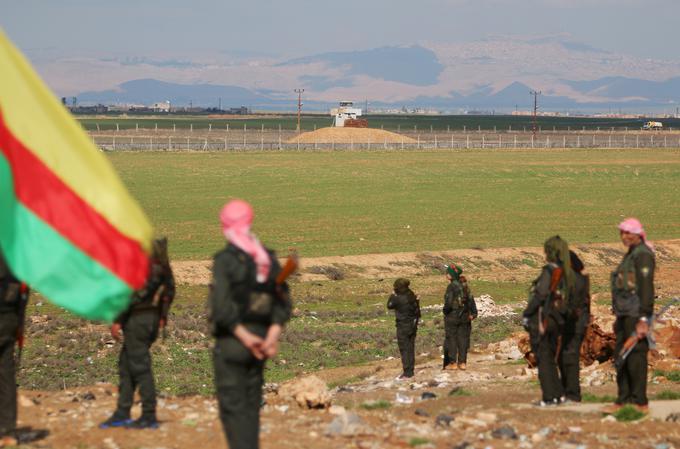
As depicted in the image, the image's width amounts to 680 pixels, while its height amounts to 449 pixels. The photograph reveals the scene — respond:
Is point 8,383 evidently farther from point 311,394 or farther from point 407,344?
point 407,344

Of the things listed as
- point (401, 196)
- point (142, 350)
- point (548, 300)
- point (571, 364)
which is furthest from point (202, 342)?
point (401, 196)

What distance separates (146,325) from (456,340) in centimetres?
822

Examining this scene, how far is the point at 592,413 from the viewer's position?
45.8 feet

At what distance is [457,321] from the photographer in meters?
19.7

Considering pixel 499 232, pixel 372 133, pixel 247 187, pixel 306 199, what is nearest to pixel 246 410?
pixel 499 232

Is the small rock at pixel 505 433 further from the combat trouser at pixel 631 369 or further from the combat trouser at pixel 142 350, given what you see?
the combat trouser at pixel 142 350

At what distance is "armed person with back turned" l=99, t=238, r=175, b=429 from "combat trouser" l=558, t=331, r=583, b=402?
180 inches

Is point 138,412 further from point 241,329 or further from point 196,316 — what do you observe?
point 196,316

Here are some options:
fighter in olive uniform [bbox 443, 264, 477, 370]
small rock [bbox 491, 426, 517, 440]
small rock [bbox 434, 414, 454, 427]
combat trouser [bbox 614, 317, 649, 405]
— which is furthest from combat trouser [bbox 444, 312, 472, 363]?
small rock [bbox 491, 426, 517, 440]

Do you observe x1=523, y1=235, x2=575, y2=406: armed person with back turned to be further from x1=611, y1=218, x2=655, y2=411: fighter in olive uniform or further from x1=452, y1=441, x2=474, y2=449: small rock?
x1=452, y1=441, x2=474, y2=449: small rock

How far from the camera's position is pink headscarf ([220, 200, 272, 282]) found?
9492mm

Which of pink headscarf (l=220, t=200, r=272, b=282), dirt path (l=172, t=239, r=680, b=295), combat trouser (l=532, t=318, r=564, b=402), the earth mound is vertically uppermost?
pink headscarf (l=220, t=200, r=272, b=282)

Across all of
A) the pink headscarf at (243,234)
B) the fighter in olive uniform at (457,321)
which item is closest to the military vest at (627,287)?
the pink headscarf at (243,234)

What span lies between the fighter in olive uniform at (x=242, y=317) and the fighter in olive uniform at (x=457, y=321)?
32.7 ft
